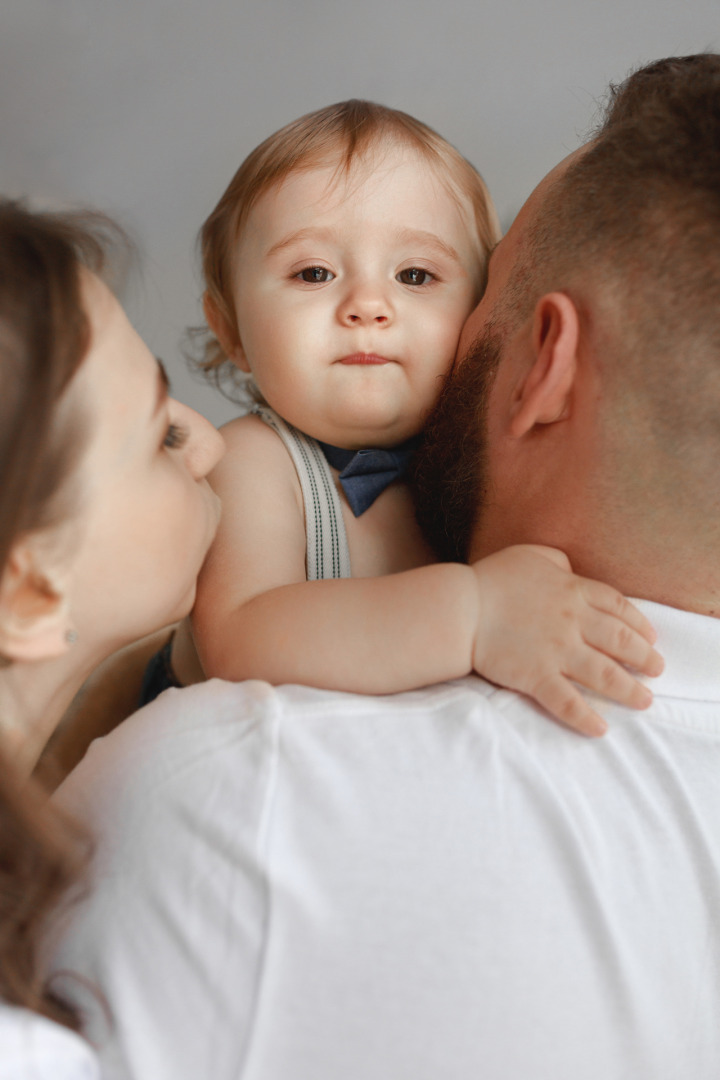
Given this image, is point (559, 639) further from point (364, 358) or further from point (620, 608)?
point (364, 358)

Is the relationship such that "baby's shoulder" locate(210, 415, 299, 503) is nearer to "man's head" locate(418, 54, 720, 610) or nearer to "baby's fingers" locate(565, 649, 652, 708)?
"man's head" locate(418, 54, 720, 610)

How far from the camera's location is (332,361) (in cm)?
117

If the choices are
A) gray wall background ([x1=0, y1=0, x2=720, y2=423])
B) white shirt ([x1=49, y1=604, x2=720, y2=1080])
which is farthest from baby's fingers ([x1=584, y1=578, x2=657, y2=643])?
gray wall background ([x1=0, y1=0, x2=720, y2=423])

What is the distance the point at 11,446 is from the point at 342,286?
0.60 metres

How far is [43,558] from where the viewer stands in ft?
2.45

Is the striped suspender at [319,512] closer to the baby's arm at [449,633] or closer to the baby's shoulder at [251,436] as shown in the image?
the baby's shoulder at [251,436]

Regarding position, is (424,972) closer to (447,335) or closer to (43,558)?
(43,558)

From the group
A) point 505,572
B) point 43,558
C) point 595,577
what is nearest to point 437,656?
point 505,572

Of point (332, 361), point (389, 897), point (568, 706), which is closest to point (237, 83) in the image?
point (332, 361)

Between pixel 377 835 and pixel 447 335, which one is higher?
pixel 447 335

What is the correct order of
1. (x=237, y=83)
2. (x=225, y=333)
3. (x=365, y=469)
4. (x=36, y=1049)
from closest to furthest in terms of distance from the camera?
(x=36, y=1049) → (x=365, y=469) → (x=225, y=333) → (x=237, y=83)

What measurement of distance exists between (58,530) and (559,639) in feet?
1.51

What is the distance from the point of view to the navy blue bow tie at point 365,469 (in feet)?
3.95

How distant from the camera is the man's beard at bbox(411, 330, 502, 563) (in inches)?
43.3
